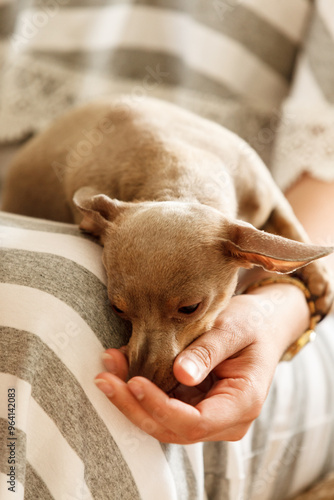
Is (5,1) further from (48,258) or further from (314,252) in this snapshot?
(314,252)

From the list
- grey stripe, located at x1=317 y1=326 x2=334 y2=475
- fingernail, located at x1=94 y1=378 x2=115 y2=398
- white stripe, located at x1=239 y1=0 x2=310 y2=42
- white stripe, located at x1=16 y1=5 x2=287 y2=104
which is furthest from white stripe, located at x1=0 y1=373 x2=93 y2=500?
white stripe, located at x1=239 y1=0 x2=310 y2=42

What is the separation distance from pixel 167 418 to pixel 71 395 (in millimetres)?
194

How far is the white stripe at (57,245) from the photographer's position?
127 cm

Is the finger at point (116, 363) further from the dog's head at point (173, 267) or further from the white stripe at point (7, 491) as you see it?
the white stripe at point (7, 491)

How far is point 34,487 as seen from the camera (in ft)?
3.54

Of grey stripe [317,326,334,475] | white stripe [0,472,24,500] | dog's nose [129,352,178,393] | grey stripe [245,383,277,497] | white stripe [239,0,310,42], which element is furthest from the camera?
white stripe [239,0,310,42]

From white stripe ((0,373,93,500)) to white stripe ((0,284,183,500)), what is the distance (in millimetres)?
91

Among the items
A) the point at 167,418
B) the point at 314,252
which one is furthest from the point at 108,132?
the point at 167,418

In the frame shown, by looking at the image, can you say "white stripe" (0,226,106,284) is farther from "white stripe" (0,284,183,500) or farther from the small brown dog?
"white stripe" (0,284,183,500)

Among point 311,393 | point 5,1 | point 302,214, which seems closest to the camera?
point 311,393

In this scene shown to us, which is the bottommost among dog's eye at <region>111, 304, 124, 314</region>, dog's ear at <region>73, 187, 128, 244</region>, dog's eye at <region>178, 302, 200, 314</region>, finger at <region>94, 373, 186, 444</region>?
finger at <region>94, 373, 186, 444</region>

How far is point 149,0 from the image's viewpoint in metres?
2.52

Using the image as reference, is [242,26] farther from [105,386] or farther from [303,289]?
[105,386]

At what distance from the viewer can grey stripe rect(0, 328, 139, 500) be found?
1.07 metres
